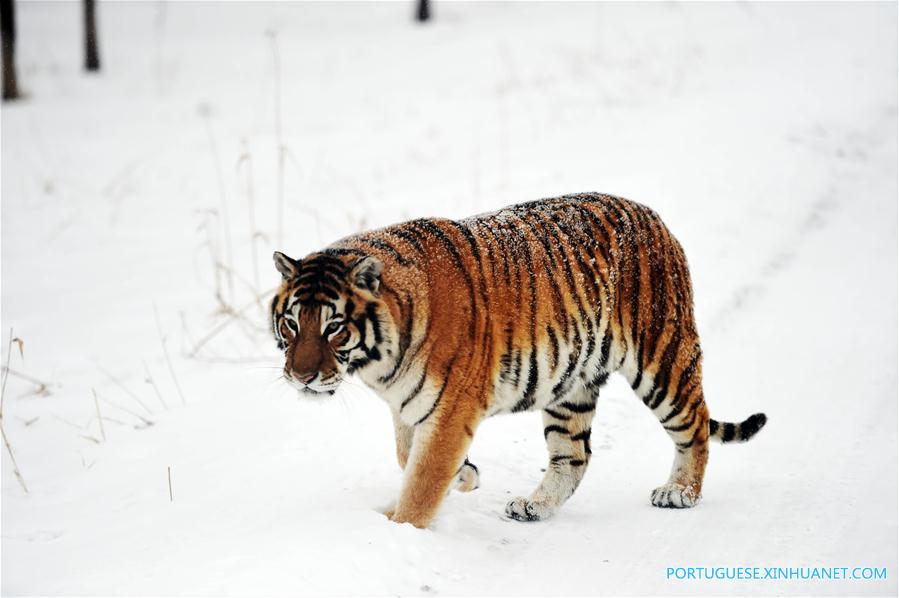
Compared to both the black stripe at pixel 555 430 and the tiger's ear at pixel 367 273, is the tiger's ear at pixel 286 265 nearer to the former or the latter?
the tiger's ear at pixel 367 273

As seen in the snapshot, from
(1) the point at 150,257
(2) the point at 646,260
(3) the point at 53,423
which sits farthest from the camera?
(1) the point at 150,257

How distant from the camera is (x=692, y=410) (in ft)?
15.7

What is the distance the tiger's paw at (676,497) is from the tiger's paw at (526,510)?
632 mm

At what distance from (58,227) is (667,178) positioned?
707cm

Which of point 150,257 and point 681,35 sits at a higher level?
point 681,35

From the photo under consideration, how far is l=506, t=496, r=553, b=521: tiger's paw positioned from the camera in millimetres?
4676

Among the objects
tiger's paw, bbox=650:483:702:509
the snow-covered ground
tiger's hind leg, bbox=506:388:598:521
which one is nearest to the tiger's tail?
the snow-covered ground

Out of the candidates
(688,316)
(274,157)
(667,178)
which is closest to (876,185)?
(667,178)

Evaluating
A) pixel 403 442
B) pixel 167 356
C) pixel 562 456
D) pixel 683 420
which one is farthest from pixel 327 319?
pixel 167 356

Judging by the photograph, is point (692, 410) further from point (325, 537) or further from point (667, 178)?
point (667, 178)

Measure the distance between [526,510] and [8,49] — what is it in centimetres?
1471

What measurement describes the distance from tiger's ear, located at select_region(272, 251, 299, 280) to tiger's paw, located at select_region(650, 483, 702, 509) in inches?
92.6

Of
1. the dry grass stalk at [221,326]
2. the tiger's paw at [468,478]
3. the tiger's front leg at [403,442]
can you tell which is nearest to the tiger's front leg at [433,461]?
the tiger's front leg at [403,442]

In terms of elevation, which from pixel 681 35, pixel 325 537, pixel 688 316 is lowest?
pixel 325 537
